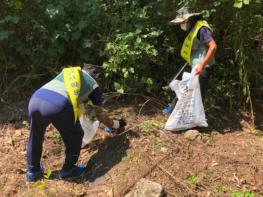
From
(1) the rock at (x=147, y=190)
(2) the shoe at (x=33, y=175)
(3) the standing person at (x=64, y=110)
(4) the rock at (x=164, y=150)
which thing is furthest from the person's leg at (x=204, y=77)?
(2) the shoe at (x=33, y=175)

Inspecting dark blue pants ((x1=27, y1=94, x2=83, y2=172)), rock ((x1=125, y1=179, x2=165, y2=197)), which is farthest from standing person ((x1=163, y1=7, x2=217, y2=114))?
dark blue pants ((x1=27, y1=94, x2=83, y2=172))

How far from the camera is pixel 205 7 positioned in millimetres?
5656

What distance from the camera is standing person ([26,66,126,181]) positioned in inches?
164

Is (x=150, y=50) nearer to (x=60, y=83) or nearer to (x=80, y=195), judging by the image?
(x=60, y=83)

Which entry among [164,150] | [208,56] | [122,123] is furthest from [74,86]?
[208,56]

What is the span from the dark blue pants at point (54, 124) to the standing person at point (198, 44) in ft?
5.12

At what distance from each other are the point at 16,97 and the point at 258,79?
316 cm

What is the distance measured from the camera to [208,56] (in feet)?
16.1

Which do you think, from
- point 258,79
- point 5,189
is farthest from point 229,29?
point 5,189

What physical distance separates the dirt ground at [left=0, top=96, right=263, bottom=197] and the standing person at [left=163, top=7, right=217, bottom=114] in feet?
2.40

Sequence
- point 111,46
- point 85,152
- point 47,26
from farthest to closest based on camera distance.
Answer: point 47,26
point 111,46
point 85,152

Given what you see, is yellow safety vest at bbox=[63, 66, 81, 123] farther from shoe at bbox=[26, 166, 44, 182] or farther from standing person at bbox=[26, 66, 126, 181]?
shoe at bbox=[26, 166, 44, 182]

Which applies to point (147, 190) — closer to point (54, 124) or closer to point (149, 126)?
point (54, 124)

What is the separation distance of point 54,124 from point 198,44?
1922 mm
